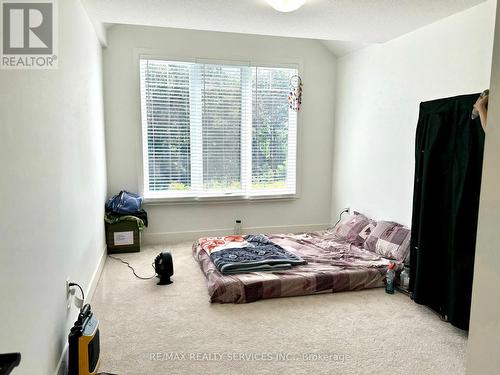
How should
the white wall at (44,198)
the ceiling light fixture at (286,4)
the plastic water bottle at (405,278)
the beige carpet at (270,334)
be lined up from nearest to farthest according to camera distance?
the white wall at (44,198)
the beige carpet at (270,334)
the ceiling light fixture at (286,4)
the plastic water bottle at (405,278)

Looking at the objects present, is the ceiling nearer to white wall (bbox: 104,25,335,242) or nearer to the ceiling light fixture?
the ceiling light fixture

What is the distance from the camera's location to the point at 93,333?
77.0 inches

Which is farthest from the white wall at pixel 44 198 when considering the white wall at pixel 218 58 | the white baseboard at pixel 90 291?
the white wall at pixel 218 58

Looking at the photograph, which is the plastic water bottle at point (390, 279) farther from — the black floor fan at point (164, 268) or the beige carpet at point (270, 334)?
the black floor fan at point (164, 268)

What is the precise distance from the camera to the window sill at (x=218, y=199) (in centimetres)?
465

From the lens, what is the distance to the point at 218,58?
15.3 ft

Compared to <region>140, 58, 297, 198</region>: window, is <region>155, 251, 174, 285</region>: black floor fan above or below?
below

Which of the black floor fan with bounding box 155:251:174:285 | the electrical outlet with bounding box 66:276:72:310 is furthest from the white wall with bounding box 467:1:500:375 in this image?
the black floor fan with bounding box 155:251:174:285

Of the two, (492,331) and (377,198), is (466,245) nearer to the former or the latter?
(492,331)

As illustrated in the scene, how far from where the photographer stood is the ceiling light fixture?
2820 millimetres

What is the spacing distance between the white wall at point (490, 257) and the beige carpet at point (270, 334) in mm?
1022

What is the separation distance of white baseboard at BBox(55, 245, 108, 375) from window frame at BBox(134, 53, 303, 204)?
3.12ft

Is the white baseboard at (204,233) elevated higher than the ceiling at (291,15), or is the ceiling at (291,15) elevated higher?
the ceiling at (291,15)

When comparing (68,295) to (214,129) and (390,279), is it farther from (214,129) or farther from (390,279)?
(214,129)
